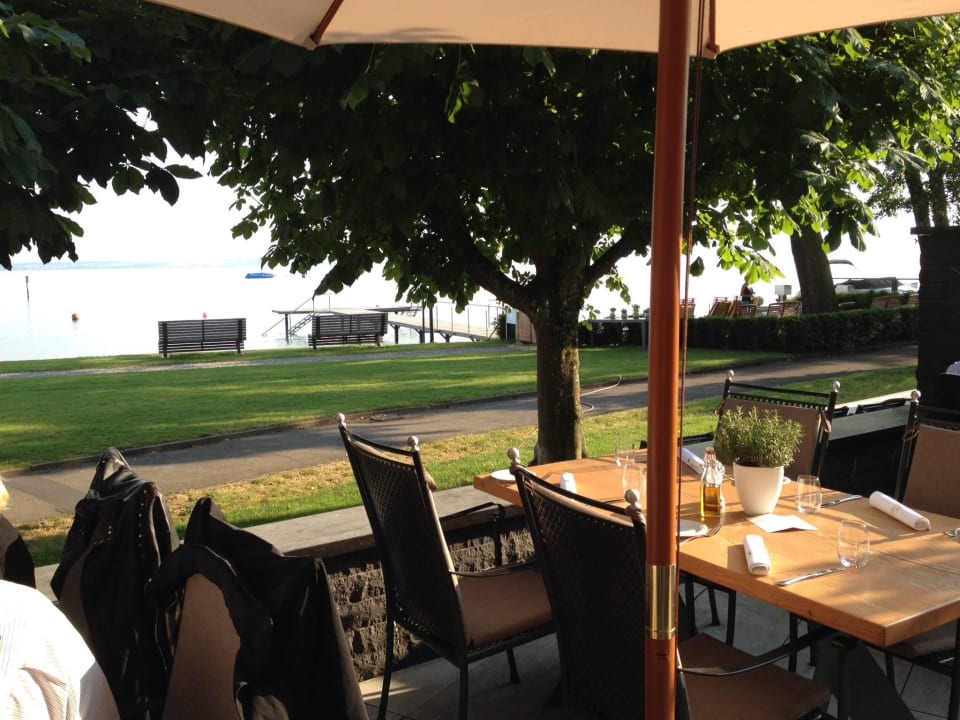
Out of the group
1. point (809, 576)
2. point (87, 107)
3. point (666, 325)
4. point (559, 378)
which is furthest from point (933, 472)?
point (87, 107)

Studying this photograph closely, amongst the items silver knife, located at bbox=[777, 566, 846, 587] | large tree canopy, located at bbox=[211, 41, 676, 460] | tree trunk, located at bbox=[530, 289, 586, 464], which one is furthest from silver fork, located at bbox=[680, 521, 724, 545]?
tree trunk, located at bbox=[530, 289, 586, 464]

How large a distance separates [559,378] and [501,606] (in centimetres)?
262

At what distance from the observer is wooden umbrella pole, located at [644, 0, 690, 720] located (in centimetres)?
158

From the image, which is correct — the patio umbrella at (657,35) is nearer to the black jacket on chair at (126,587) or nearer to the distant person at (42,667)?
the distant person at (42,667)

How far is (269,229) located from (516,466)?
182 inches

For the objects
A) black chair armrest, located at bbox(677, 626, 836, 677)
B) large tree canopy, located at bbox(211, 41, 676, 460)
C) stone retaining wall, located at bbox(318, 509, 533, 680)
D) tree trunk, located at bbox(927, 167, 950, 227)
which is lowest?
stone retaining wall, located at bbox(318, 509, 533, 680)

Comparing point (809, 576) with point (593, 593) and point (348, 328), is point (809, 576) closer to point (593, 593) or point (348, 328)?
point (593, 593)

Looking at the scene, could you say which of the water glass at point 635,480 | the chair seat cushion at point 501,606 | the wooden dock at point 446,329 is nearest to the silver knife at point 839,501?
the water glass at point 635,480

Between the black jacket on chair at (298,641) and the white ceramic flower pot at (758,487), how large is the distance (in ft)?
6.30

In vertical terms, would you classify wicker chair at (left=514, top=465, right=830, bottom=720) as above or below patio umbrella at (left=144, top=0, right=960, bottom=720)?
below

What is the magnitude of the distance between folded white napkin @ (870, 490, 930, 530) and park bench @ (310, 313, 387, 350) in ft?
68.6

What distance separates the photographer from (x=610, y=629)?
2.54m

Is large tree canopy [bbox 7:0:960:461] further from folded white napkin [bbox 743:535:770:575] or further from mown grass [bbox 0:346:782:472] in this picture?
mown grass [bbox 0:346:782:472]

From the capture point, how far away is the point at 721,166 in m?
5.14
